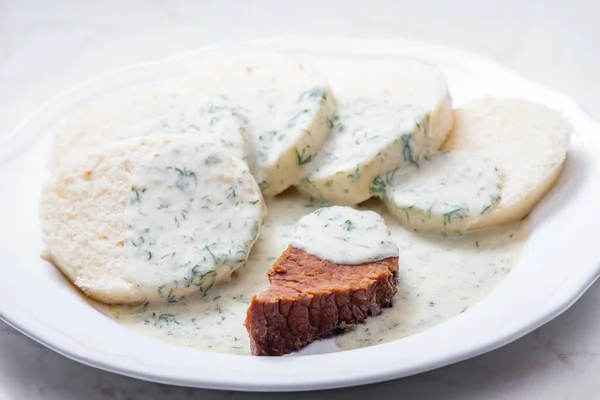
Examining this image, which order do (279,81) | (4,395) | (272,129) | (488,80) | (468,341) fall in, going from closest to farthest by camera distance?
1. (468,341)
2. (4,395)
3. (272,129)
4. (279,81)
5. (488,80)

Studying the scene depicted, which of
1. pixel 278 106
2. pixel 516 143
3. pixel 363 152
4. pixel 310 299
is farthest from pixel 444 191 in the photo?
pixel 310 299

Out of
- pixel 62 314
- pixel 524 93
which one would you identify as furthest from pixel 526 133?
pixel 62 314

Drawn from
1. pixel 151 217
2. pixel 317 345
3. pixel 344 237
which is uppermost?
pixel 344 237

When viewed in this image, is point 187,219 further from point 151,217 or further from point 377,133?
point 377,133

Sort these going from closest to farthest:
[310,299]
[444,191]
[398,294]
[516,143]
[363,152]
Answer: [310,299], [398,294], [444,191], [363,152], [516,143]

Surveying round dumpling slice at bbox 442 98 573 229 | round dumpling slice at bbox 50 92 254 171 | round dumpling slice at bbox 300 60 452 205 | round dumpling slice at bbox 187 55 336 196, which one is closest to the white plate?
round dumpling slice at bbox 442 98 573 229

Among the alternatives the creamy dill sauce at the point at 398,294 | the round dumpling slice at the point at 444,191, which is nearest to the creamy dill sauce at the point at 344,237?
the creamy dill sauce at the point at 398,294

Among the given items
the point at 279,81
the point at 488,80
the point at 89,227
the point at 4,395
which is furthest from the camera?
Answer: the point at 488,80

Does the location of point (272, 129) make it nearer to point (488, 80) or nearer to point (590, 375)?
point (488, 80)
